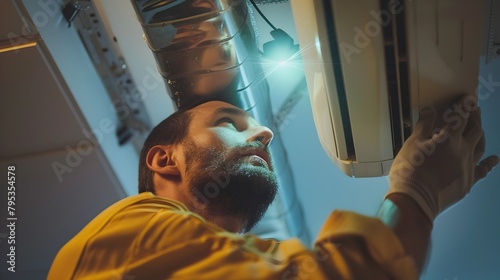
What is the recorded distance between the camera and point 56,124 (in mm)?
1458

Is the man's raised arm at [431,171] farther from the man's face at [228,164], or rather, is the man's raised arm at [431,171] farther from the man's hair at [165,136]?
the man's hair at [165,136]

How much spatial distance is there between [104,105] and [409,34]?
1.05 m

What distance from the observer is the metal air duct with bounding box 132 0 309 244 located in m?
1.08

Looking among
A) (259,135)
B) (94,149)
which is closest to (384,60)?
(259,135)

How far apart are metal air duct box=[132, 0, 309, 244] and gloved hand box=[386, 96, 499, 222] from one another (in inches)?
18.2

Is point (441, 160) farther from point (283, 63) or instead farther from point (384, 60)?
point (283, 63)

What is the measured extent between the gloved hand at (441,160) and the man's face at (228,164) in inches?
14.4

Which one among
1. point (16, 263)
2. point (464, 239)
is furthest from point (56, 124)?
point (464, 239)

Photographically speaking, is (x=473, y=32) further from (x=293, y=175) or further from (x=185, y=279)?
(x=293, y=175)

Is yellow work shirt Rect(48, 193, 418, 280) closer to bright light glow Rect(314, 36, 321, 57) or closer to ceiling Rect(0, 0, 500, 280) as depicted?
bright light glow Rect(314, 36, 321, 57)

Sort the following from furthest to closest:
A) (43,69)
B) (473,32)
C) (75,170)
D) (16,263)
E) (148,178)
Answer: (16,263), (75,170), (43,69), (148,178), (473,32)

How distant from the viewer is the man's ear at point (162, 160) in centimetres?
118

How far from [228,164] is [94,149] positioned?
0.60 meters

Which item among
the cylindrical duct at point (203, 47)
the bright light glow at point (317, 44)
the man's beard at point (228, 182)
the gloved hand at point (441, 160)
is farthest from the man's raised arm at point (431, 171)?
the cylindrical duct at point (203, 47)
